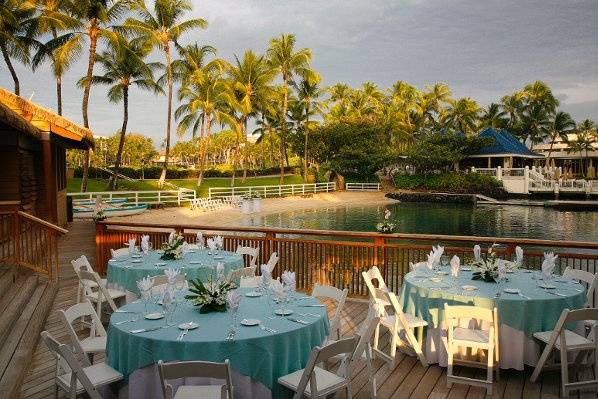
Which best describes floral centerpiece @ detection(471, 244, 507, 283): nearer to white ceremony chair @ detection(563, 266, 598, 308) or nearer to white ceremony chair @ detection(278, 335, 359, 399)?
white ceremony chair @ detection(563, 266, 598, 308)

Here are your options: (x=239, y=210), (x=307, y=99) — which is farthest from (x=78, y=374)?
(x=307, y=99)

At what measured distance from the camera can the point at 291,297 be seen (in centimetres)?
505

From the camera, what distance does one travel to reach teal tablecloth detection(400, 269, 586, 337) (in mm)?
5141

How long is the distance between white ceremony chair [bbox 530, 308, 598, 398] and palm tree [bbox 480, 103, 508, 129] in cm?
6800

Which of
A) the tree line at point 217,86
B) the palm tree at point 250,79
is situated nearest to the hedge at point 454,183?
the tree line at point 217,86

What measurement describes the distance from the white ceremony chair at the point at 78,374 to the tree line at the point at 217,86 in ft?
82.4

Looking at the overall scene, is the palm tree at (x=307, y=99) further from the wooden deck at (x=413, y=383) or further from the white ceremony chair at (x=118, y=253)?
the wooden deck at (x=413, y=383)

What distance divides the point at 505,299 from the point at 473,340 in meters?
Answer: 0.67

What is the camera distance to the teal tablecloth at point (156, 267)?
706 cm

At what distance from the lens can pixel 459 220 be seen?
3072 centimetres

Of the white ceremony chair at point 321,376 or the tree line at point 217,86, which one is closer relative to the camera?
the white ceremony chair at point 321,376

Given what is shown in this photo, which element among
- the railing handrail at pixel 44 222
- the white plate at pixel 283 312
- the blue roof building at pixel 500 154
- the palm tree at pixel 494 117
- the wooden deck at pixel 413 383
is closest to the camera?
the white plate at pixel 283 312

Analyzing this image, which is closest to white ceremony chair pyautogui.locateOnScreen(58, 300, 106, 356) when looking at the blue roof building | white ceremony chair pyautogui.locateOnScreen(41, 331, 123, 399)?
white ceremony chair pyautogui.locateOnScreen(41, 331, 123, 399)

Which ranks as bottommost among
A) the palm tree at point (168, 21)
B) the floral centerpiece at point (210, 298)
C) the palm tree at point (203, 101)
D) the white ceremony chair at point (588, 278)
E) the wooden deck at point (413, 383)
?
the wooden deck at point (413, 383)
